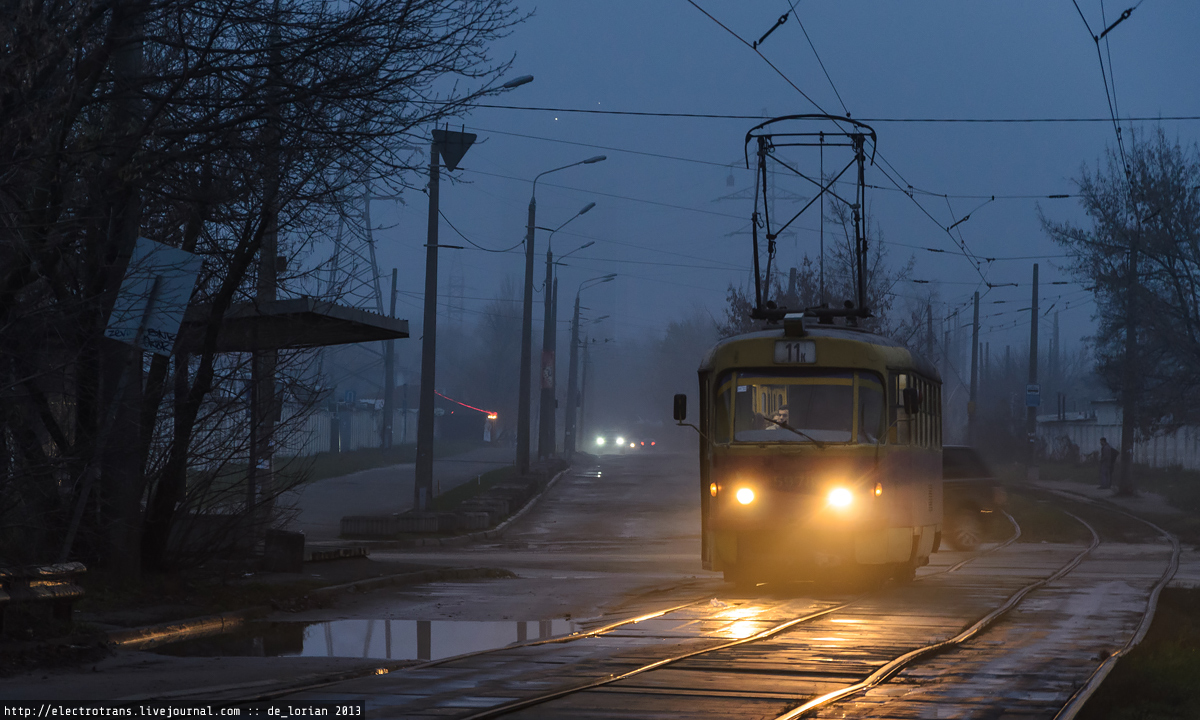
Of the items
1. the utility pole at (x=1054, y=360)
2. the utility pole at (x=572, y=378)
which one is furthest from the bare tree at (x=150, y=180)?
the utility pole at (x=1054, y=360)

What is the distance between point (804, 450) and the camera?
1477cm

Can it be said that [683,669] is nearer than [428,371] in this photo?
Yes

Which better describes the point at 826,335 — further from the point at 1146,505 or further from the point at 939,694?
the point at 1146,505

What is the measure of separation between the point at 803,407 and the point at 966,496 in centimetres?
1039

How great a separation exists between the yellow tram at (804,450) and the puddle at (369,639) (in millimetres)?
2927

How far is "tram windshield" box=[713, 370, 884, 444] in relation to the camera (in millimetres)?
14859

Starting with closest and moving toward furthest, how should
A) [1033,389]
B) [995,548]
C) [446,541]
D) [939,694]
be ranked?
1. [939,694]
2. [995,548]
3. [446,541]
4. [1033,389]

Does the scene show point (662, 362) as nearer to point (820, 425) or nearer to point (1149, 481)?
point (1149, 481)

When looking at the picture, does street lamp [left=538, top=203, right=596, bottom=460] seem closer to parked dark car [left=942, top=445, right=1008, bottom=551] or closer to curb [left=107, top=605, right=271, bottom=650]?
parked dark car [left=942, top=445, right=1008, bottom=551]

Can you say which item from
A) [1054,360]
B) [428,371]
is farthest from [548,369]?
[1054,360]

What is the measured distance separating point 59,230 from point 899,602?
9.29 metres

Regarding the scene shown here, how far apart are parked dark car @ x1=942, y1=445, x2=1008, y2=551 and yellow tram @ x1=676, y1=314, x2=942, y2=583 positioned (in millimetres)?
8881

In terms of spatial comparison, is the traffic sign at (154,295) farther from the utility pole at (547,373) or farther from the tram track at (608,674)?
the utility pole at (547,373)

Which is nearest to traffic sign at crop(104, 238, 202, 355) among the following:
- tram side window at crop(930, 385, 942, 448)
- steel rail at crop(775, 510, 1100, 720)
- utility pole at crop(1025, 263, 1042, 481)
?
steel rail at crop(775, 510, 1100, 720)
